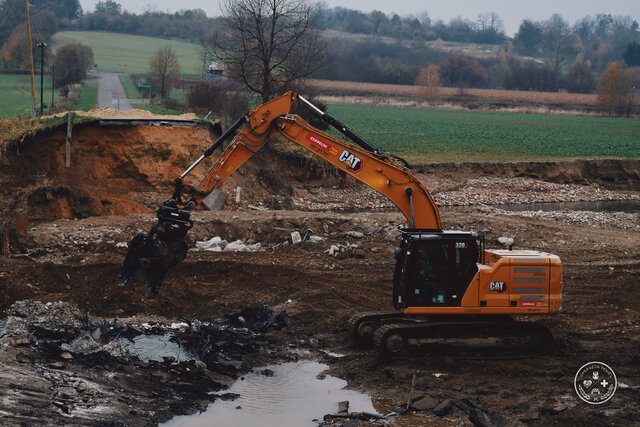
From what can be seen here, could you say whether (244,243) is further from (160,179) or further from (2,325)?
(2,325)

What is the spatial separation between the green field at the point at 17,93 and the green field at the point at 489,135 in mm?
21678

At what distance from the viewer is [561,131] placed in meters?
57.3

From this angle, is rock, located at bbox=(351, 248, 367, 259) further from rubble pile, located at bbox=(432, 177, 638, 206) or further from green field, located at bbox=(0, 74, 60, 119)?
green field, located at bbox=(0, 74, 60, 119)

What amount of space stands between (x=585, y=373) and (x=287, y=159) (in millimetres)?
20790

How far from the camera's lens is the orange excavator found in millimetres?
12719

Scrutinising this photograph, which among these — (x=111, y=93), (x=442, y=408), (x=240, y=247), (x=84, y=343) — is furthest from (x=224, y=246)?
(x=111, y=93)

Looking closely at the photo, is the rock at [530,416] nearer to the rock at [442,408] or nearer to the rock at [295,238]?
the rock at [442,408]

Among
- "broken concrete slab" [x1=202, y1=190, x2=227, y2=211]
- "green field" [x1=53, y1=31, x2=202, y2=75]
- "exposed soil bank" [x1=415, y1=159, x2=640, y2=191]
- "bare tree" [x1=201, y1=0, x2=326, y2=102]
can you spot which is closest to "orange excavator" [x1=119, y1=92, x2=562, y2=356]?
"broken concrete slab" [x1=202, y1=190, x2=227, y2=211]

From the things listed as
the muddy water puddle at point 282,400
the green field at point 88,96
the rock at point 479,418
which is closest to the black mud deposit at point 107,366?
the muddy water puddle at point 282,400

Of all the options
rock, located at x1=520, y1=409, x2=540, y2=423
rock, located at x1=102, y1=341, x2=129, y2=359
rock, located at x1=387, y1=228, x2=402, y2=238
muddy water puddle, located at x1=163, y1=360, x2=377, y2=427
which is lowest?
muddy water puddle, located at x1=163, y1=360, x2=377, y2=427

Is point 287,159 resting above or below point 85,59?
below

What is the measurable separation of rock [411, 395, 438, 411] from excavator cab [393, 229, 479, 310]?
73.8 inches

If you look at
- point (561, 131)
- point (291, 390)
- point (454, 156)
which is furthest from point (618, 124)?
point (291, 390)

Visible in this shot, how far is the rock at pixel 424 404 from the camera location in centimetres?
1117
